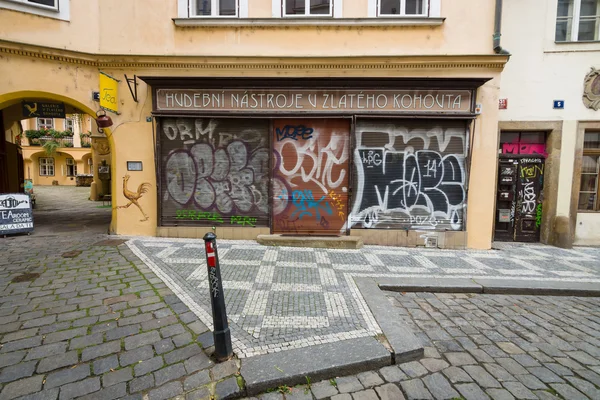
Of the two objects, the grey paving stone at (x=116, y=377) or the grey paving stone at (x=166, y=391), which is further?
the grey paving stone at (x=116, y=377)

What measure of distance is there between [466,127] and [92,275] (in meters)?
8.05

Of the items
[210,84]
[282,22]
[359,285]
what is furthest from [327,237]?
[282,22]

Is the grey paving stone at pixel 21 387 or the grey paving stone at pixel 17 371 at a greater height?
the grey paving stone at pixel 17 371

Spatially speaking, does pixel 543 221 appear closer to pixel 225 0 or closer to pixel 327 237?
pixel 327 237

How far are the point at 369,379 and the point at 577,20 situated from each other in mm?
10291

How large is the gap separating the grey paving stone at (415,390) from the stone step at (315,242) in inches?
158

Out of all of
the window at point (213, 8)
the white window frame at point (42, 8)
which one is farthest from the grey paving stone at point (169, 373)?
the white window frame at point (42, 8)

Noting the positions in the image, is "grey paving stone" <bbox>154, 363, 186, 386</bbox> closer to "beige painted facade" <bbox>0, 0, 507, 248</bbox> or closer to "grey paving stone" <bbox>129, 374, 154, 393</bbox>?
"grey paving stone" <bbox>129, 374, 154, 393</bbox>

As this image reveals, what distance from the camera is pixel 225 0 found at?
6.90 metres

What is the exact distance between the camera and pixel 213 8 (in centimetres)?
685

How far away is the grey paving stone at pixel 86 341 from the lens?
9.03ft

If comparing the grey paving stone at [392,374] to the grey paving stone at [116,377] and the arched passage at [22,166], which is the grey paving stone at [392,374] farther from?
the arched passage at [22,166]

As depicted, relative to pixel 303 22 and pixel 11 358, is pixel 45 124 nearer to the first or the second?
pixel 303 22

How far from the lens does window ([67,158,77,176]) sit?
109ft
